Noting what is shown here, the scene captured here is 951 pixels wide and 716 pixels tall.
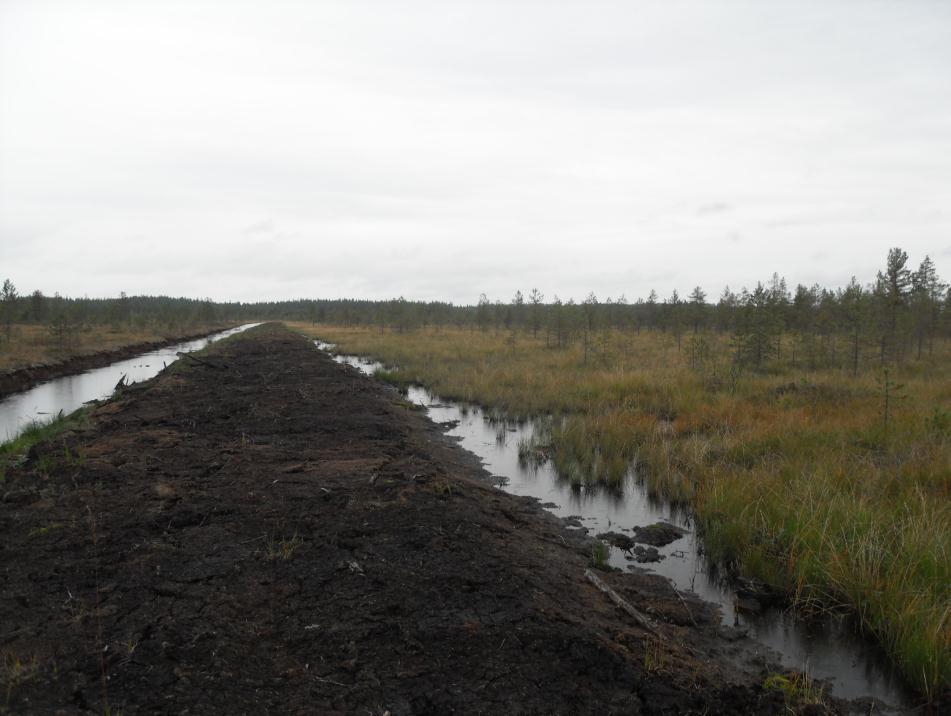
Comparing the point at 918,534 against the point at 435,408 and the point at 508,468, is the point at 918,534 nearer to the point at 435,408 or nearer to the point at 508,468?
the point at 508,468

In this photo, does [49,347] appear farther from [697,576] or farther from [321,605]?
[697,576]

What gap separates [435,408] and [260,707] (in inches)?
516

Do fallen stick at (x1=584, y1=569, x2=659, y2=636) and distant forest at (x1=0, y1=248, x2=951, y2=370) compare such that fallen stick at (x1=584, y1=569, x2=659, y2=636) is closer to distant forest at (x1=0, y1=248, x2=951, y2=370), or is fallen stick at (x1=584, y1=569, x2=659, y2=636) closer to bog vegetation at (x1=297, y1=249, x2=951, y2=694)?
bog vegetation at (x1=297, y1=249, x2=951, y2=694)

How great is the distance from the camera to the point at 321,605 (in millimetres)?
4359

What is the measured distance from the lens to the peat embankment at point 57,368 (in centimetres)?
2100

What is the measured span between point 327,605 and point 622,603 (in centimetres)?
259

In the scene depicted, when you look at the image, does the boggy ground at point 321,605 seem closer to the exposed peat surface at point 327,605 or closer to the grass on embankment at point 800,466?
the exposed peat surface at point 327,605

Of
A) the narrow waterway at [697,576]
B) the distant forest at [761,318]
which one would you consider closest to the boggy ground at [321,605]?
the narrow waterway at [697,576]

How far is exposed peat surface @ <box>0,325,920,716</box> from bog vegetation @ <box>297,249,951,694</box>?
1.04m

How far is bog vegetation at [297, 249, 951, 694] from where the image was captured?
4805 millimetres

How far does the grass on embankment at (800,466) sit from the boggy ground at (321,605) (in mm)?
1197

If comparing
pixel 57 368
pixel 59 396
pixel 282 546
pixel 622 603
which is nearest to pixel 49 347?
pixel 57 368

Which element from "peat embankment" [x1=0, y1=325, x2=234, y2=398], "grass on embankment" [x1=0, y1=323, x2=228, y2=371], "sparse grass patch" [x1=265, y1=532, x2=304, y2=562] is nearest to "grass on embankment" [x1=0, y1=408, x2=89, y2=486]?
"sparse grass patch" [x1=265, y1=532, x2=304, y2=562]

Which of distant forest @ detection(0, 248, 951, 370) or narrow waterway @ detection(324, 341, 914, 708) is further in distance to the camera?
distant forest @ detection(0, 248, 951, 370)
